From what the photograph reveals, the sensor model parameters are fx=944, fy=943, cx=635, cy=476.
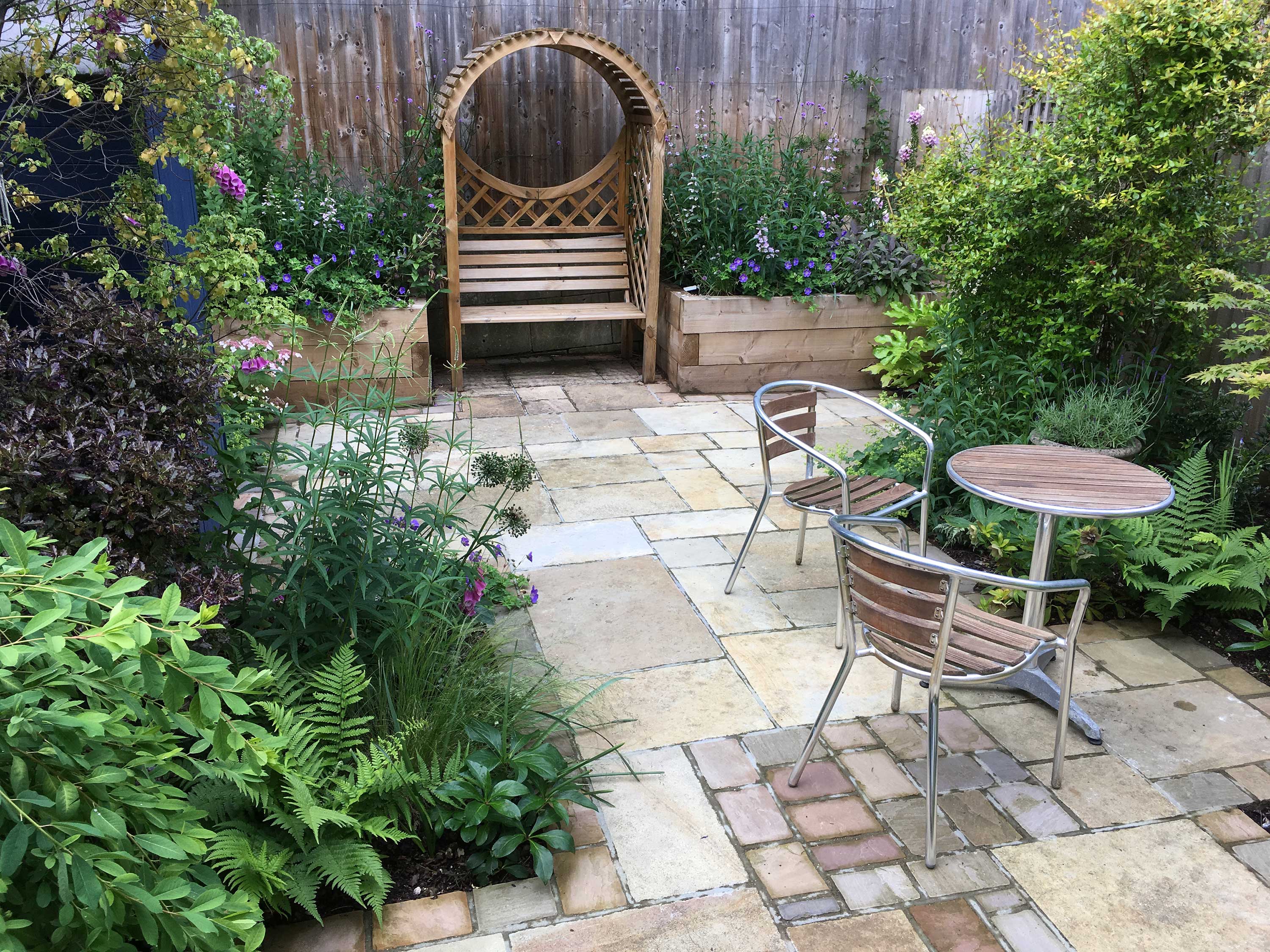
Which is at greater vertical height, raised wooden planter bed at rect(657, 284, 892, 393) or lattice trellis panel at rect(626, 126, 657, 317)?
lattice trellis panel at rect(626, 126, 657, 317)

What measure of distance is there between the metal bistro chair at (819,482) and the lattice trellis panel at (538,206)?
3.21 meters

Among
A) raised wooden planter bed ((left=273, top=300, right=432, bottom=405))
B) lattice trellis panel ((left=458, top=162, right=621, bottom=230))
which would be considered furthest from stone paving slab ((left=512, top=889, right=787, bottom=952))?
lattice trellis panel ((left=458, top=162, right=621, bottom=230))

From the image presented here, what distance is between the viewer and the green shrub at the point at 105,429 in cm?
178

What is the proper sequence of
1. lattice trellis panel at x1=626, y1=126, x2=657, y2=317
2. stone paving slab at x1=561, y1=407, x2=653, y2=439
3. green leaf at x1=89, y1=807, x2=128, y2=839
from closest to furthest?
green leaf at x1=89, y1=807, x2=128, y2=839, stone paving slab at x1=561, y1=407, x2=653, y2=439, lattice trellis panel at x1=626, y1=126, x2=657, y2=317

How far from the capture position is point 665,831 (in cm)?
228

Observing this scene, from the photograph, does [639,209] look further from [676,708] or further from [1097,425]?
[676,708]

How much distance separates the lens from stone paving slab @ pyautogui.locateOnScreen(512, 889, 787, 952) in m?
1.96

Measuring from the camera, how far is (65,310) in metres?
2.03

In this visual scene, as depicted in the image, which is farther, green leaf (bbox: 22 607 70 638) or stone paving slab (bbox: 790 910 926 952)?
stone paving slab (bbox: 790 910 926 952)

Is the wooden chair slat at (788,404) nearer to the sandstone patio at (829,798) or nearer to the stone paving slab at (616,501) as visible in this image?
the sandstone patio at (829,798)

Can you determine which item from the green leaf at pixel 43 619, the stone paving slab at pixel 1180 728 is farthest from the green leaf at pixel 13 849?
the stone paving slab at pixel 1180 728

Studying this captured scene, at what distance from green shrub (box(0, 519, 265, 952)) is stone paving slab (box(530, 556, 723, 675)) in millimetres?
1555

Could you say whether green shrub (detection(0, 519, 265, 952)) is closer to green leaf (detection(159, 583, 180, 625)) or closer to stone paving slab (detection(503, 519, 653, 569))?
green leaf (detection(159, 583, 180, 625))

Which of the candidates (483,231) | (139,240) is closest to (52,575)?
(139,240)
